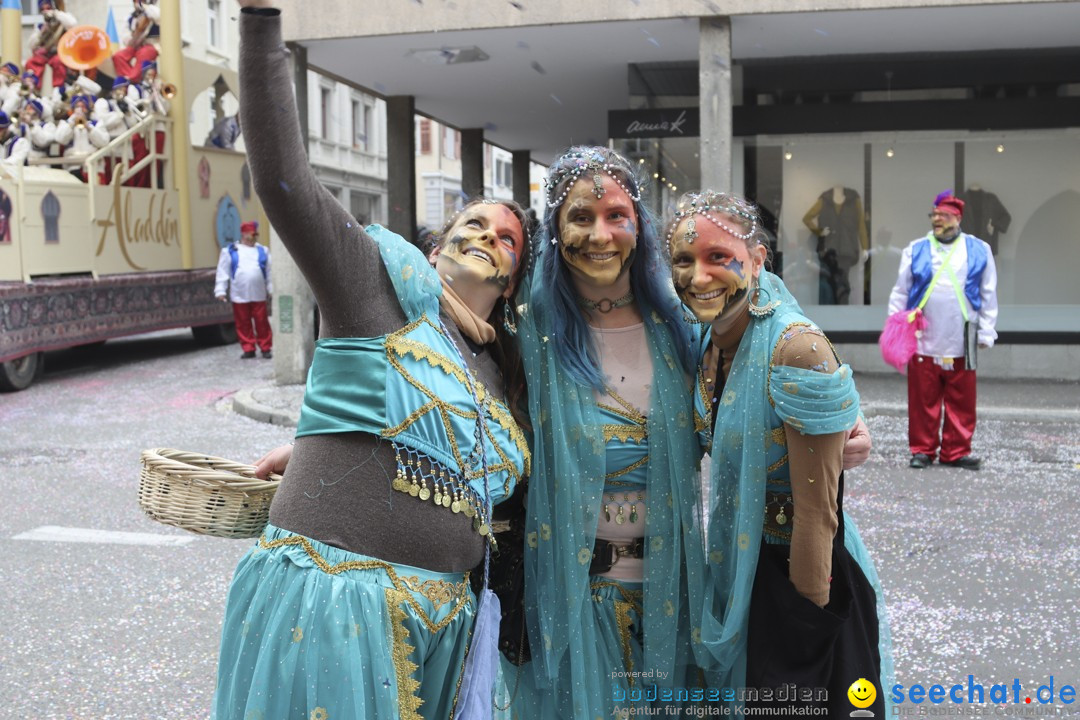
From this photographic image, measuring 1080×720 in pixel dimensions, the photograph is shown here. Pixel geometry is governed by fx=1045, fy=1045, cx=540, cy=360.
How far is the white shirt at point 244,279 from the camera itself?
14.1 metres

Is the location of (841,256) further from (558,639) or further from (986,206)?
(558,639)

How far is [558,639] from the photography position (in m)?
2.37

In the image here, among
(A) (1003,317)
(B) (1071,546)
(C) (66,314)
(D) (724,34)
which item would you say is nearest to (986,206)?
(A) (1003,317)

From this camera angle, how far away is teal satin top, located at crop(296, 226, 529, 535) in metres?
1.91

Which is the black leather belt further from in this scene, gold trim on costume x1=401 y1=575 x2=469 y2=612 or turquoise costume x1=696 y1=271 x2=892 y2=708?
gold trim on costume x1=401 y1=575 x2=469 y2=612

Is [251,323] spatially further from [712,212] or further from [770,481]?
[770,481]

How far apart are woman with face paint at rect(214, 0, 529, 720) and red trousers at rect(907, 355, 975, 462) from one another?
6.04 meters

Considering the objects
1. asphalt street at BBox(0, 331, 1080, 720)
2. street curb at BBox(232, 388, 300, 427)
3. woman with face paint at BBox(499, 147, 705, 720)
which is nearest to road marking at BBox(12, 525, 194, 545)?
asphalt street at BBox(0, 331, 1080, 720)

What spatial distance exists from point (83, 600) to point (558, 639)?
10.4 feet

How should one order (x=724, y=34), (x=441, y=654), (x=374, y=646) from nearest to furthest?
(x=374, y=646), (x=441, y=654), (x=724, y=34)

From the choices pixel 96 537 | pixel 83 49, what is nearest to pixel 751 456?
pixel 96 537

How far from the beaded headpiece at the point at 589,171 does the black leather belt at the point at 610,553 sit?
802 millimetres

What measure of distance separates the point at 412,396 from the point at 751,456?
757 millimetres

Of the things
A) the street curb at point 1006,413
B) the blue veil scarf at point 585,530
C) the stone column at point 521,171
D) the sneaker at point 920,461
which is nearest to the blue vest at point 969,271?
the sneaker at point 920,461
